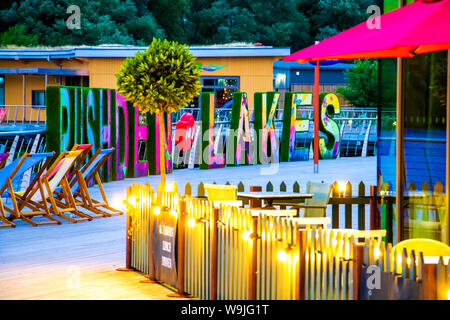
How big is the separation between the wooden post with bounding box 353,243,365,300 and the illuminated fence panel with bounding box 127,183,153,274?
3.39 meters

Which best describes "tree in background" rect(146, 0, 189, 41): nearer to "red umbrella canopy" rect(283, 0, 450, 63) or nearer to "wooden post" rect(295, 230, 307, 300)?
"red umbrella canopy" rect(283, 0, 450, 63)

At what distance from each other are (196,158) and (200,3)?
4278 cm

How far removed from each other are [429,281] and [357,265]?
1.90ft

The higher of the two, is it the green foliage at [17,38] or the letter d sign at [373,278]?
the green foliage at [17,38]

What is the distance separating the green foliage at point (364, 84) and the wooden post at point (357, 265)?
129ft

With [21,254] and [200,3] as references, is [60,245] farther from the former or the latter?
[200,3]

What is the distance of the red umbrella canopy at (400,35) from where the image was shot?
5680 millimetres

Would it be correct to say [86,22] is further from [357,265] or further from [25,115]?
[357,265]

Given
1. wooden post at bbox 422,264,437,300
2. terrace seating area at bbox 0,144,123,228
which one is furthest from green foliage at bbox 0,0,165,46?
wooden post at bbox 422,264,437,300

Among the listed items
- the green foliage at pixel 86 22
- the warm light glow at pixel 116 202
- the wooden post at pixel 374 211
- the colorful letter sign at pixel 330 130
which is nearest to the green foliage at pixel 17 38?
the green foliage at pixel 86 22

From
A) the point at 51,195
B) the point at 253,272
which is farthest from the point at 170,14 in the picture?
the point at 253,272

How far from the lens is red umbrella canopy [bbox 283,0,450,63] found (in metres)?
5.68

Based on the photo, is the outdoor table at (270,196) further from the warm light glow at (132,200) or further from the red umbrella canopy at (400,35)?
the red umbrella canopy at (400,35)
